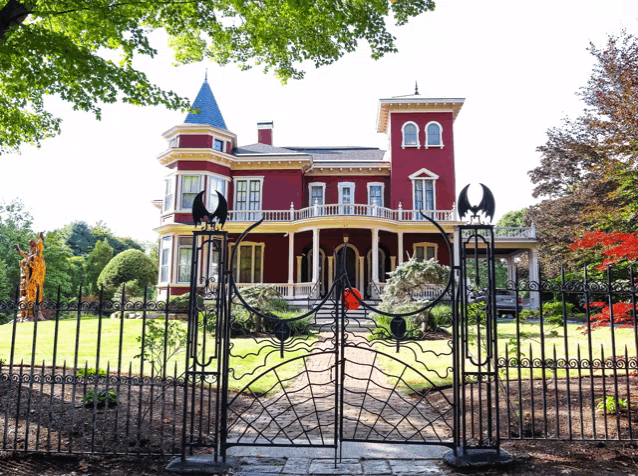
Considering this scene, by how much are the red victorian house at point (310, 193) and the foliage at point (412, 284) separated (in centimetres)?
852

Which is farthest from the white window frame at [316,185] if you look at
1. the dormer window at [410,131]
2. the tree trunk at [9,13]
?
the tree trunk at [9,13]

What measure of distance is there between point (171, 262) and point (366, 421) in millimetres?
18876

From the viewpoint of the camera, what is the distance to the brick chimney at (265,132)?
28.0 m

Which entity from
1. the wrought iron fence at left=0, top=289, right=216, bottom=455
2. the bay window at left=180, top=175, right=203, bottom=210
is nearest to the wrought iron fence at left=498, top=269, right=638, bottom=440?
the wrought iron fence at left=0, top=289, right=216, bottom=455

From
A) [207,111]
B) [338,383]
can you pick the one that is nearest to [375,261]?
[207,111]

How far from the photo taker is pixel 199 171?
23375 millimetres

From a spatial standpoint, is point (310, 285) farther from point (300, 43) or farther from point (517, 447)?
point (517, 447)

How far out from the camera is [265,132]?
28.1 meters

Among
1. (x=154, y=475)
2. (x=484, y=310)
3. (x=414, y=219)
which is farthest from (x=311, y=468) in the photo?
(x=414, y=219)

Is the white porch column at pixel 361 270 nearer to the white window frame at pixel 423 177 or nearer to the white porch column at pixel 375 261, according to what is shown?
the white porch column at pixel 375 261

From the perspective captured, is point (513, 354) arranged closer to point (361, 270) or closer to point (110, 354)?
point (110, 354)

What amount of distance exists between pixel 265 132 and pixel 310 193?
5554mm

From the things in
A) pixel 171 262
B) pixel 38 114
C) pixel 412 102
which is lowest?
pixel 171 262

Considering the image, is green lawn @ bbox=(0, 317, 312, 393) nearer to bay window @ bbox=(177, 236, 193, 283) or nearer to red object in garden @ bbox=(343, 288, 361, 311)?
red object in garden @ bbox=(343, 288, 361, 311)
